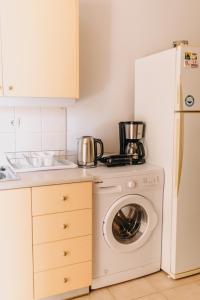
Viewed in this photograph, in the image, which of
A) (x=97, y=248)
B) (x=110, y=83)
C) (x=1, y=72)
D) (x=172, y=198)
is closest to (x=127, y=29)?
(x=110, y=83)

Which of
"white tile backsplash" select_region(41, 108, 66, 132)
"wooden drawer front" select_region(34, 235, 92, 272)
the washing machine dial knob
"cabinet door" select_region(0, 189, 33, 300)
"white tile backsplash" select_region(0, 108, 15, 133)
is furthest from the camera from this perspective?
"white tile backsplash" select_region(41, 108, 66, 132)

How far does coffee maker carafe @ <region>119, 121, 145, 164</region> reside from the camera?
7.64 ft

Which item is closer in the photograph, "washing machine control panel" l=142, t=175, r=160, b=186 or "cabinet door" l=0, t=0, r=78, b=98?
"cabinet door" l=0, t=0, r=78, b=98

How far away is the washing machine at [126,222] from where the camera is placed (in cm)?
196

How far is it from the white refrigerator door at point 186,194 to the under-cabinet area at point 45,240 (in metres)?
0.64

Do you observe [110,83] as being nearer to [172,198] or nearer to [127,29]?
[127,29]

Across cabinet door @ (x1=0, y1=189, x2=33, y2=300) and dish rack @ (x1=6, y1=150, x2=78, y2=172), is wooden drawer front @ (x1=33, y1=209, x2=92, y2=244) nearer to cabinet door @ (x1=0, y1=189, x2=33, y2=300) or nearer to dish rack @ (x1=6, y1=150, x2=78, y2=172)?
cabinet door @ (x1=0, y1=189, x2=33, y2=300)

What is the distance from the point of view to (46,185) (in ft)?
5.65

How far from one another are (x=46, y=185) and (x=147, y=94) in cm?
114

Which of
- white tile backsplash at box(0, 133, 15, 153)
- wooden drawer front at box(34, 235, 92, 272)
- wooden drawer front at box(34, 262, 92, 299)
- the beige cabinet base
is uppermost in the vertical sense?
white tile backsplash at box(0, 133, 15, 153)

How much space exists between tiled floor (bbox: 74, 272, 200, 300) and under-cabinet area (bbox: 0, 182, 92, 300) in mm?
192

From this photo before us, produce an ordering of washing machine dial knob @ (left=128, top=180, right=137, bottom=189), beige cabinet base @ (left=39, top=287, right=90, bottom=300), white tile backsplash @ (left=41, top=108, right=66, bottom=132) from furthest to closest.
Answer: white tile backsplash @ (left=41, top=108, right=66, bottom=132), washing machine dial knob @ (left=128, top=180, right=137, bottom=189), beige cabinet base @ (left=39, top=287, right=90, bottom=300)

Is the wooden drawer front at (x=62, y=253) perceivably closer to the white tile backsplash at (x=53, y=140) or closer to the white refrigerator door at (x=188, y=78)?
the white tile backsplash at (x=53, y=140)

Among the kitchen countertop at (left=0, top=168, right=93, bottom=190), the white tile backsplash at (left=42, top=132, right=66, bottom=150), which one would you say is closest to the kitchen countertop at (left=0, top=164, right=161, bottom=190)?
the kitchen countertop at (left=0, top=168, right=93, bottom=190)
